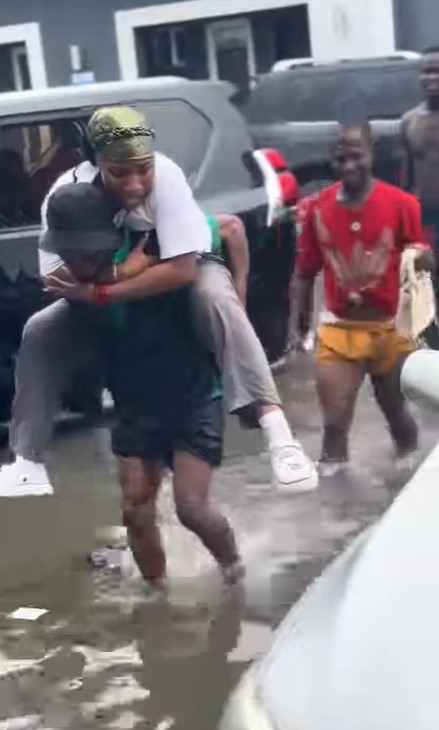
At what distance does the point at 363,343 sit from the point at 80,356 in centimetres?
130

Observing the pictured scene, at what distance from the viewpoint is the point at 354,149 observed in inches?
222

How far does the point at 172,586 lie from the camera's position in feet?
16.3

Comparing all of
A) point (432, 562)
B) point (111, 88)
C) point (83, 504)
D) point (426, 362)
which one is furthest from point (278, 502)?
point (432, 562)

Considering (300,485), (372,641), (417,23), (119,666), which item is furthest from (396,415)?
(372,641)

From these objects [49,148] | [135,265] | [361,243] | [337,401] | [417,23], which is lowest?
[337,401]

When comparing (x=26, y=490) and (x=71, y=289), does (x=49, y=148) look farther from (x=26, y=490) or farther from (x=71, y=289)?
(x=26, y=490)

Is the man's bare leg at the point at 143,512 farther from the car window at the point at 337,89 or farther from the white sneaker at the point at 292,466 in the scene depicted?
the car window at the point at 337,89

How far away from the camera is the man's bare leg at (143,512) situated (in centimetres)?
470

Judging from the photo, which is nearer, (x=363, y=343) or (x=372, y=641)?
(x=372, y=641)

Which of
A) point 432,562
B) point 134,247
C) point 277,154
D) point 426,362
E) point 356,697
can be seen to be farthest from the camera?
point 277,154

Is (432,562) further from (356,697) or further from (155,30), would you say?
(155,30)

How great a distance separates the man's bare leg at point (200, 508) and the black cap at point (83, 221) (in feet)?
2.42

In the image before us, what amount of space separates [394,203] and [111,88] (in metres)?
1.19

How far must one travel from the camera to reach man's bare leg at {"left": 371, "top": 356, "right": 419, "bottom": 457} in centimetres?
586
